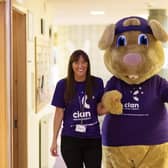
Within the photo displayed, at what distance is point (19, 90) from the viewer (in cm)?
268

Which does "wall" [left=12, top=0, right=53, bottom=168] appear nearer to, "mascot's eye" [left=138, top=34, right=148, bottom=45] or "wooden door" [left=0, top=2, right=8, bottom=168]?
"wooden door" [left=0, top=2, right=8, bottom=168]

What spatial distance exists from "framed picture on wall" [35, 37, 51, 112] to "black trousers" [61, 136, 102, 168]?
872mm

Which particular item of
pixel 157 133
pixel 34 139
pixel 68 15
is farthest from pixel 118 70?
pixel 68 15

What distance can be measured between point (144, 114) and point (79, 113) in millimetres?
418

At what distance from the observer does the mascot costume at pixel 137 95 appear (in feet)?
7.48

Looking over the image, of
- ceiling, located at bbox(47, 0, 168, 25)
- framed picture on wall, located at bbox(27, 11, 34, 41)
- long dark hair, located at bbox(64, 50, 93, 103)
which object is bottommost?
long dark hair, located at bbox(64, 50, 93, 103)

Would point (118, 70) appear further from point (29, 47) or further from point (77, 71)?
point (29, 47)

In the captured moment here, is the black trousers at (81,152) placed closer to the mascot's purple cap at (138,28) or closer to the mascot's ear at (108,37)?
the mascot's ear at (108,37)

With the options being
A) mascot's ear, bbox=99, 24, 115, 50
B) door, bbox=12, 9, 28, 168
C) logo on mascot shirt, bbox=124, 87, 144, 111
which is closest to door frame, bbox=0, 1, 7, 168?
door, bbox=12, 9, 28, 168

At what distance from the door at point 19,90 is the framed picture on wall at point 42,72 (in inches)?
14.2

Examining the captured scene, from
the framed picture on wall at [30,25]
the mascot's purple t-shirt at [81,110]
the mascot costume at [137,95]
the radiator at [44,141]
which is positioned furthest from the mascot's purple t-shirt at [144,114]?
the radiator at [44,141]

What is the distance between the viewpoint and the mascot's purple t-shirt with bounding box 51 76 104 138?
88.7 inches

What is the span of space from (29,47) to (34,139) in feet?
2.63

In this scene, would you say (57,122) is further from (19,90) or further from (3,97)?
(19,90)
